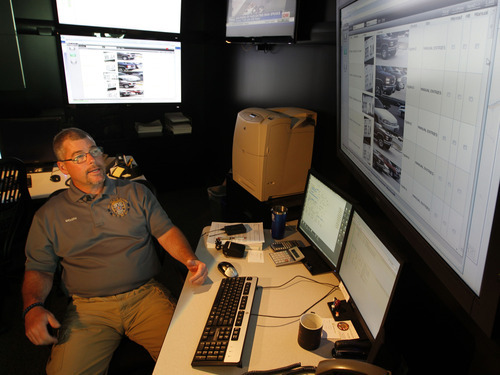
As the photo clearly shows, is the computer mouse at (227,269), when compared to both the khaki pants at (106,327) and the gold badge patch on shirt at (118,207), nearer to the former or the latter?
the khaki pants at (106,327)

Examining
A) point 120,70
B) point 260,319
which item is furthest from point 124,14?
point 260,319

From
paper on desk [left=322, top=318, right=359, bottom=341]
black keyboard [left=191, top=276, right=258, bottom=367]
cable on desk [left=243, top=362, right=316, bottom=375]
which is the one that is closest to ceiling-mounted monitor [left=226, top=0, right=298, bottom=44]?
black keyboard [left=191, top=276, right=258, bottom=367]

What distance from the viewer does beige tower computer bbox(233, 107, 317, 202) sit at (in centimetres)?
222

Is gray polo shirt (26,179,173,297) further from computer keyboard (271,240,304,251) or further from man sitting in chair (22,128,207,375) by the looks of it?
computer keyboard (271,240,304,251)

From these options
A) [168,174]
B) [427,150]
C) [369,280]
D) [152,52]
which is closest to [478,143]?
[427,150]

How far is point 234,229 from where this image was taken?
1.93 m

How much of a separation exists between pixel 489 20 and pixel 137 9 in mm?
3296

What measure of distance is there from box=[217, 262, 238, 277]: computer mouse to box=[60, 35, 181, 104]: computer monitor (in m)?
2.41

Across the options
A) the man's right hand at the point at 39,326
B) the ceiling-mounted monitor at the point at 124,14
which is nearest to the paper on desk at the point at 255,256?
the man's right hand at the point at 39,326

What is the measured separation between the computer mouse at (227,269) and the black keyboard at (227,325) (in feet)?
0.11

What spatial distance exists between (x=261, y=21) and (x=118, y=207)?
193 centimetres

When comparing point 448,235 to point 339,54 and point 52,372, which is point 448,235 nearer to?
point 339,54

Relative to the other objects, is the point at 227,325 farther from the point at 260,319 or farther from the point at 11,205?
the point at 11,205

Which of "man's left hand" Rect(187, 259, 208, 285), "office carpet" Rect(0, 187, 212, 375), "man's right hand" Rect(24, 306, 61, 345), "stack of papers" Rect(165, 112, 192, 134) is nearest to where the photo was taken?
"man's right hand" Rect(24, 306, 61, 345)
